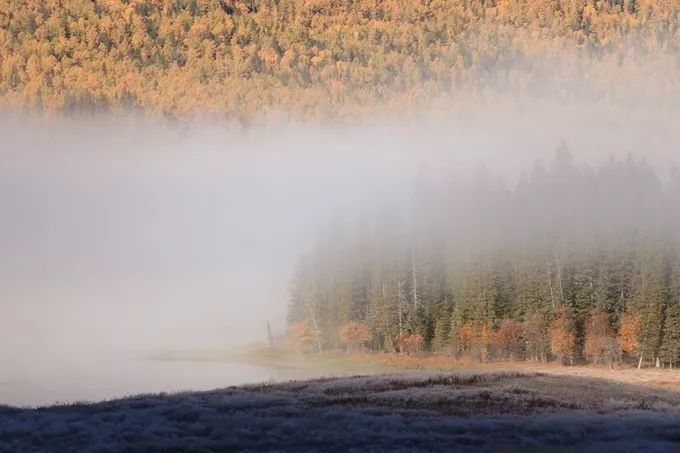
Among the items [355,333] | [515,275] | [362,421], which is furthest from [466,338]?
[362,421]

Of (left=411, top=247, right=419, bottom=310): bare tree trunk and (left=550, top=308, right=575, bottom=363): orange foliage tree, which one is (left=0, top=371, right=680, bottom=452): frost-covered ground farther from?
(left=411, top=247, right=419, bottom=310): bare tree trunk

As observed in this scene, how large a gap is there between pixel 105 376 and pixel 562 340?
62937 millimetres

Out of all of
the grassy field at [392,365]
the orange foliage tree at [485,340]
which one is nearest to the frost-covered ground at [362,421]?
the grassy field at [392,365]

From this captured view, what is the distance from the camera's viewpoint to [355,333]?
446 feet

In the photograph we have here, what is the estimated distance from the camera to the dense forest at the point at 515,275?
380 ft

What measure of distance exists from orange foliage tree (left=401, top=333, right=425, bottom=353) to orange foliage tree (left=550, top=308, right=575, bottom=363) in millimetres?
20974

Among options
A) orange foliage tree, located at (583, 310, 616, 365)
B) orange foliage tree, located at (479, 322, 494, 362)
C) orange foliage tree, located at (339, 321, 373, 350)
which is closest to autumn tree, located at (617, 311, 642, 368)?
orange foliage tree, located at (583, 310, 616, 365)

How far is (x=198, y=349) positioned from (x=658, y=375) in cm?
10532

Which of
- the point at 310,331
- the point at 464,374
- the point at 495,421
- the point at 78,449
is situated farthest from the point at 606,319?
the point at 78,449

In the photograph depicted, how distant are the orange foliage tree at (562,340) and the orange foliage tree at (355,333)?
31.8 meters

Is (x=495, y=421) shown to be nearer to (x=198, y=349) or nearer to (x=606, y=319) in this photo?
(x=606, y=319)

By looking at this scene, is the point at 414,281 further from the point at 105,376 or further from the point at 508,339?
the point at 105,376

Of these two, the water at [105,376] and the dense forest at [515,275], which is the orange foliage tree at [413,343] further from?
the water at [105,376]

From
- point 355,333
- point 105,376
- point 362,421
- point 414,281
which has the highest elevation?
point 414,281
